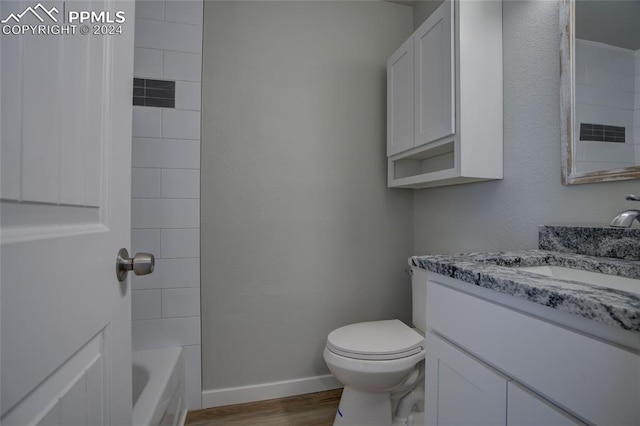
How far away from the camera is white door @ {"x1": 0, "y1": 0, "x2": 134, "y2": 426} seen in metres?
0.33

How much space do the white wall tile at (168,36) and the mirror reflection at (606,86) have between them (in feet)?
5.60

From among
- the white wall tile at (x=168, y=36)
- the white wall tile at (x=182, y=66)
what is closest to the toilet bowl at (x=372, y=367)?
the white wall tile at (x=182, y=66)

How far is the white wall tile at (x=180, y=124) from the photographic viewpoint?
1.62 metres

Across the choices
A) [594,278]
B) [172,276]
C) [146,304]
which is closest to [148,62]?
[172,276]

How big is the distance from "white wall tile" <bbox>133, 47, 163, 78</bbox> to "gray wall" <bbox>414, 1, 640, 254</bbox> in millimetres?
1689

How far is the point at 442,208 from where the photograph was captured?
175 cm

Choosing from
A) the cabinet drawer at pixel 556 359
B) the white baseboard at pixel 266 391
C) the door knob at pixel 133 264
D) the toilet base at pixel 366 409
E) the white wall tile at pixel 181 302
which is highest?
the door knob at pixel 133 264

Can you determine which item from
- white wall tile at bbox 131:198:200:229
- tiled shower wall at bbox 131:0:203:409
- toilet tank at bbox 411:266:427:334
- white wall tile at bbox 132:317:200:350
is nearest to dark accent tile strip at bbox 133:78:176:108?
tiled shower wall at bbox 131:0:203:409

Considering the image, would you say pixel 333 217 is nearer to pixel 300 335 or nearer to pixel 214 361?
pixel 300 335

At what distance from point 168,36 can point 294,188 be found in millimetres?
1049

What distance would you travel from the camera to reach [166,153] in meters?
1.62

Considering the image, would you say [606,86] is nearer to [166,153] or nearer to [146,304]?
[166,153]

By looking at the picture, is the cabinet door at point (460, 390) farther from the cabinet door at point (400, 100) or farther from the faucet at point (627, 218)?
the cabinet door at point (400, 100)

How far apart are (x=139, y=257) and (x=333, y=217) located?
4.40ft
